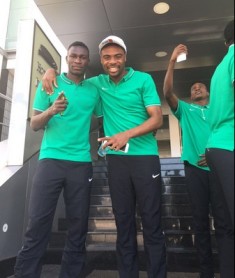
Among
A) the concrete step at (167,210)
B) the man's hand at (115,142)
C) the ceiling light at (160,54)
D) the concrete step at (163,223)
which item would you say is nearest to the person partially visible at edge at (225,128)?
the man's hand at (115,142)

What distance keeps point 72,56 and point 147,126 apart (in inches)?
34.5

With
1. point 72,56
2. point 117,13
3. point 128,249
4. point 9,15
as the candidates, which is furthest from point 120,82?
point 9,15

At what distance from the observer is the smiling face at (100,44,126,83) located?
2109mm

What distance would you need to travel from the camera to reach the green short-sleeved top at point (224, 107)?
122 cm

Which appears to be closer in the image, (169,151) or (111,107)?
(111,107)

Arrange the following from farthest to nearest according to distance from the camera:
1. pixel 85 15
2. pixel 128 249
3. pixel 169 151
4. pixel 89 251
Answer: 1. pixel 169 151
2. pixel 85 15
3. pixel 89 251
4. pixel 128 249

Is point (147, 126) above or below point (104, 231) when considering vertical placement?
above

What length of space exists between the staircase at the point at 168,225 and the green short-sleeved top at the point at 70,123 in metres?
1.46

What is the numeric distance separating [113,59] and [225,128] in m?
1.13

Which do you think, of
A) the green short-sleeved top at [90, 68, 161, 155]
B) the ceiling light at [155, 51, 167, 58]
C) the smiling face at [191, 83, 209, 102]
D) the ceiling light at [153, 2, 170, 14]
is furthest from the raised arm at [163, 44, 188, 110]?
the ceiling light at [155, 51, 167, 58]

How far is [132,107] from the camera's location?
2131 mm

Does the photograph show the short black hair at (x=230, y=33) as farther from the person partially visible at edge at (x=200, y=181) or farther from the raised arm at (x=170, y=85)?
the raised arm at (x=170, y=85)

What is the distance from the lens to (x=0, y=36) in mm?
4832

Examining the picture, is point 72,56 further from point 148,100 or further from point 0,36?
point 0,36
